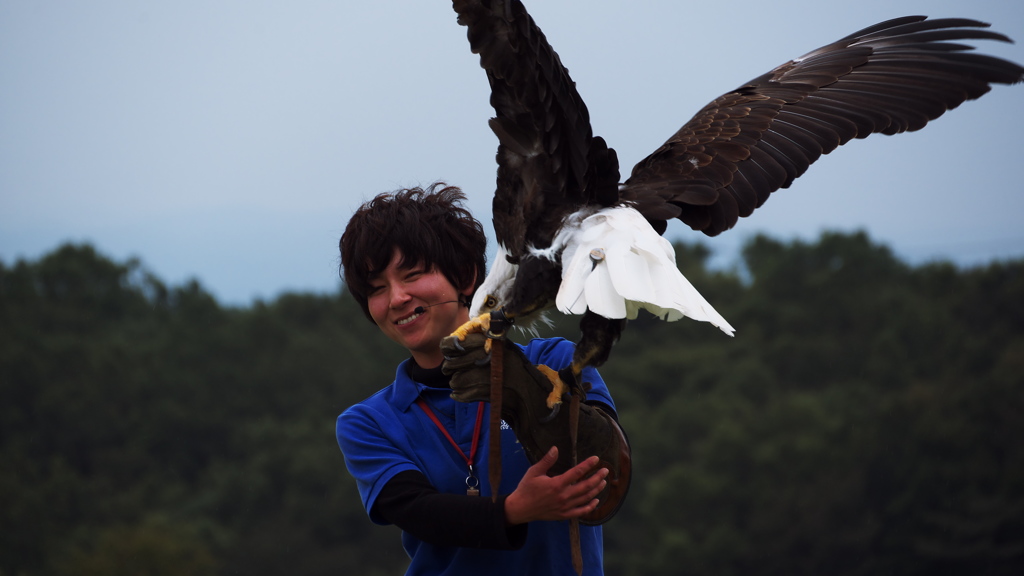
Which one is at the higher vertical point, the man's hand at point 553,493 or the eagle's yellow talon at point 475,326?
the eagle's yellow talon at point 475,326

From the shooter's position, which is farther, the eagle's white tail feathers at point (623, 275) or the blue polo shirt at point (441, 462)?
the blue polo shirt at point (441, 462)

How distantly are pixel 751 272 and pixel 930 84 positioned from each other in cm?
3799

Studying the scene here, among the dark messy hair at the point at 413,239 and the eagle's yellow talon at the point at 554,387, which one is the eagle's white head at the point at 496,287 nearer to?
the dark messy hair at the point at 413,239

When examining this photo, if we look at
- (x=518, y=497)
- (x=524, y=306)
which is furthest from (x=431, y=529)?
(x=524, y=306)

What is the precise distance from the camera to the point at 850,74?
3.64m

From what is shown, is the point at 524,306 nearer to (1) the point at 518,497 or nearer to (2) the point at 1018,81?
(1) the point at 518,497

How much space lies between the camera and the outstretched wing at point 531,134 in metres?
2.52

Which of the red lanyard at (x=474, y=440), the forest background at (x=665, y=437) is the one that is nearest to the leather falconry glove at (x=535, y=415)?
the red lanyard at (x=474, y=440)

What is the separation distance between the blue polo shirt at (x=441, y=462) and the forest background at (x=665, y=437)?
2568 cm

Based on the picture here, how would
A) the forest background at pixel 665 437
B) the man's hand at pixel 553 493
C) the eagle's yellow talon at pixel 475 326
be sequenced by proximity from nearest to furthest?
the man's hand at pixel 553 493, the eagle's yellow talon at pixel 475 326, the forest background at pixel 665 437

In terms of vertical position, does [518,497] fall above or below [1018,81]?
below

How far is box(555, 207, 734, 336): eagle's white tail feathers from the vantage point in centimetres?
240

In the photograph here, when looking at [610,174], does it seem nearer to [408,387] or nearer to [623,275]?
A: [623,275]

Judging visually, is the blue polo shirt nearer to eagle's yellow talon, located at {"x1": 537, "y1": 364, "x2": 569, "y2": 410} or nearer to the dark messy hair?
eagle's yellow talon, located at {"x1": 537, "y1": 364, "x2": 569, "y2": 410}
